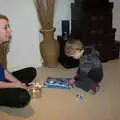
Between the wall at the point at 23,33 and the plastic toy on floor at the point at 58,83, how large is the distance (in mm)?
623

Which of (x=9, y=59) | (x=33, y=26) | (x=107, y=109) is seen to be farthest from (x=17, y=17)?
(x=107, y=109)

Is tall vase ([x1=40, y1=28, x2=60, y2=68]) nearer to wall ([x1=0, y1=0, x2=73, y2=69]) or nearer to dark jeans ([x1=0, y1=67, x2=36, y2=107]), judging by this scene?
wall ([x1=0, y1=0, x2=73, y2=69])

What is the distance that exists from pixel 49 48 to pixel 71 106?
121 cm

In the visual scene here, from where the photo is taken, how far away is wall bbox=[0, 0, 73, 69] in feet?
10.8

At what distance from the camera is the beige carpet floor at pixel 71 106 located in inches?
91.5

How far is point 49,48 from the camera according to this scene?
352 centimetres

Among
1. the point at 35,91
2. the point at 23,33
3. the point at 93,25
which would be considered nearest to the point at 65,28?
the point at 93,25

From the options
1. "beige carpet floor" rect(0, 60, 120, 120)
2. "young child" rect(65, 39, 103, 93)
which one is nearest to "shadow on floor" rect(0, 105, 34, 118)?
"beige carpet floor" rect(0, 60, 120, 120)

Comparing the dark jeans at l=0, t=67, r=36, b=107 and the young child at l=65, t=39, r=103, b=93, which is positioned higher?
the young child at l=65, t=39, r=103, b=93

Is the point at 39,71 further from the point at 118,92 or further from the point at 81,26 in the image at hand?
the point at 118,92

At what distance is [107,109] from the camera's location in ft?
8.00

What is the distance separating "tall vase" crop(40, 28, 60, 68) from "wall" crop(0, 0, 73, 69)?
0.29ft

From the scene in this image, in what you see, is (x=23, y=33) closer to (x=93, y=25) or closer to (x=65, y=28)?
(x=65, y=28)

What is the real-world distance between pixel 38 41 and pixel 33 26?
23cm
